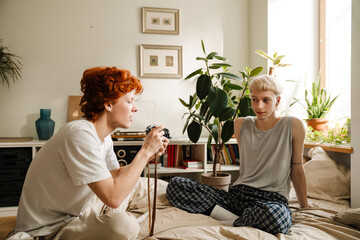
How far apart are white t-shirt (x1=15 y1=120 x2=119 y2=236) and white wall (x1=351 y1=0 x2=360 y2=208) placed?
1.79 meters

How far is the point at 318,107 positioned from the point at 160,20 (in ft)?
6.47

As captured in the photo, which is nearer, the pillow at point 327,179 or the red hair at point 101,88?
the red hair at point 101,88

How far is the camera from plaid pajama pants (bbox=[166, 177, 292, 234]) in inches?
62.6

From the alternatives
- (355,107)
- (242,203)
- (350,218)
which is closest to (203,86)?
(242,203)

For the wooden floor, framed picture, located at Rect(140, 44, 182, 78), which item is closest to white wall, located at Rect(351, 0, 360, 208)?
framed picture, located at Rect(140, 44, 182, 78)

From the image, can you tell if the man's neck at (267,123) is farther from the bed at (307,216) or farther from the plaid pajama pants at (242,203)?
the bed at (307,216)

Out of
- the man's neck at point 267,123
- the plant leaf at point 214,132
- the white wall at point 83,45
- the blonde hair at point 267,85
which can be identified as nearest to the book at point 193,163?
the white wall at point 83,45

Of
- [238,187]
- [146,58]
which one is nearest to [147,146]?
[238,187]

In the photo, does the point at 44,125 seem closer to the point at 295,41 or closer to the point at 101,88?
the point at 101,88

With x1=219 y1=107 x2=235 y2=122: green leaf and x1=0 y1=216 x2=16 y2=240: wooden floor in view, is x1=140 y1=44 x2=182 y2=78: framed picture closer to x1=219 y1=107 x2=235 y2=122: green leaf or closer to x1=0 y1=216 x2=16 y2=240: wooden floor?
x1=219 y1=107 x2=235 y2=122: green leaf

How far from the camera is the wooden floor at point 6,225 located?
241 centimetres

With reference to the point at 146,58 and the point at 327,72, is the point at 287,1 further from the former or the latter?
the point at 146,58

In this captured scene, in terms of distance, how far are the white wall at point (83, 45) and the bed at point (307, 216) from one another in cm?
138

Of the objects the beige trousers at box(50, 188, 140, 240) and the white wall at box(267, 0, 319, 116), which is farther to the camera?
the white wall at box(267, 0, 319, 116)
